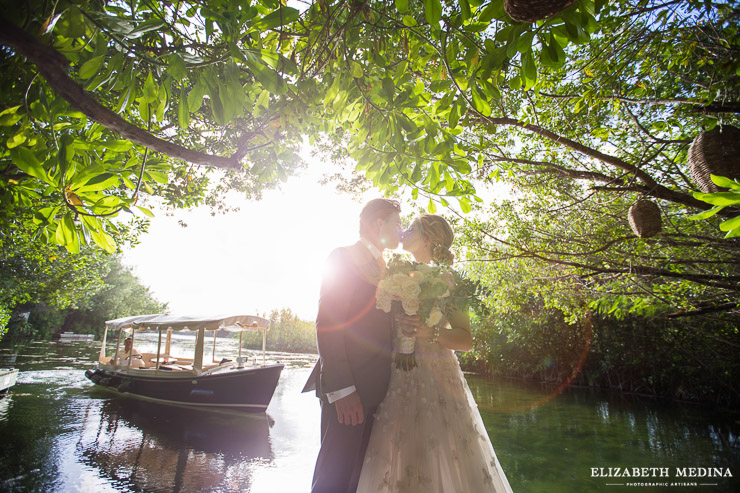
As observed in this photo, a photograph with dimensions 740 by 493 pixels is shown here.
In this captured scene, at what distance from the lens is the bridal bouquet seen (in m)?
2.13

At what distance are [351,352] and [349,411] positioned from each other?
0.35m

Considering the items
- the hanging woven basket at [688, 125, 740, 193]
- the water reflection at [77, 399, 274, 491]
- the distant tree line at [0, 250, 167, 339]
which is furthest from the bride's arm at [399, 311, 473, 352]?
the distant tree line at [0, 250, 167, 339]

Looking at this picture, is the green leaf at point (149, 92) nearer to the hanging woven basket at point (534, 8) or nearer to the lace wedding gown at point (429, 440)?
the hanging woven basket at point (534, 8)

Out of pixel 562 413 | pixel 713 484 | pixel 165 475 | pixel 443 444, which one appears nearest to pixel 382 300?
pixel 443 444

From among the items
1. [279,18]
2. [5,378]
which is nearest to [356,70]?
[279,18]

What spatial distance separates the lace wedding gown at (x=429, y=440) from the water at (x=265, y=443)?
14.3 feet

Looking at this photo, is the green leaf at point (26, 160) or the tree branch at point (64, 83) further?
the green leaf at point (26, 160)

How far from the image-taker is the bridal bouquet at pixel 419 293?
213cm

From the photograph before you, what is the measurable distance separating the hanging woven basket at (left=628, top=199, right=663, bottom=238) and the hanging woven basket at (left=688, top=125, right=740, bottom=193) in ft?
1.61

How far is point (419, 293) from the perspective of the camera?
2.18m

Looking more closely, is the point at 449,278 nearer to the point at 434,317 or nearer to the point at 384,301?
the point at 434,317

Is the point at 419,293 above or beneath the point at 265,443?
above

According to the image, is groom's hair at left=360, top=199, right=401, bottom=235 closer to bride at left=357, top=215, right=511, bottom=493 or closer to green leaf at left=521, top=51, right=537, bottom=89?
bride at left=357, top=215, right=511, bottom=493

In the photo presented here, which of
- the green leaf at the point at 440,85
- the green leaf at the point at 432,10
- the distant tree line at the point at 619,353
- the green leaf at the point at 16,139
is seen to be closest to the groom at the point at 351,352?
the green leaf at the point at 440,85
